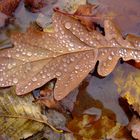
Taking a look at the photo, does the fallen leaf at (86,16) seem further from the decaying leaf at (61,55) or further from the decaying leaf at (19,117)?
the decaying leaf at (19,117)

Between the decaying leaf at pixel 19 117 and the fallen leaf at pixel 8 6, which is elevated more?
the fallen leaf at pixel 8 6

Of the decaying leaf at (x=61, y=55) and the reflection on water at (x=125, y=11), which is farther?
the reflection on water at (x=125, y=11)

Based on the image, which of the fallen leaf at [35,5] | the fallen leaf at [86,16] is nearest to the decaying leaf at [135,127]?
the fallen leaf at [86,16]

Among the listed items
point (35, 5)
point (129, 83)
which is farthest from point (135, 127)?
point (35, 5)

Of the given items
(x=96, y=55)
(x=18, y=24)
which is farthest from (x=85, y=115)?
(x=18, y=24)

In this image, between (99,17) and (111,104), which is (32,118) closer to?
(111,104)

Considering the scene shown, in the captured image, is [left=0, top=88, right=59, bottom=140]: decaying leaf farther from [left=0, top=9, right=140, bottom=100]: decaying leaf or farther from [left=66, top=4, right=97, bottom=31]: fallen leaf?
[left=66, top=4, right=97, bottom=31]: fallen leaf

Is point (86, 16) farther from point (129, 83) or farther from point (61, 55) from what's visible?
point (129, 83)
